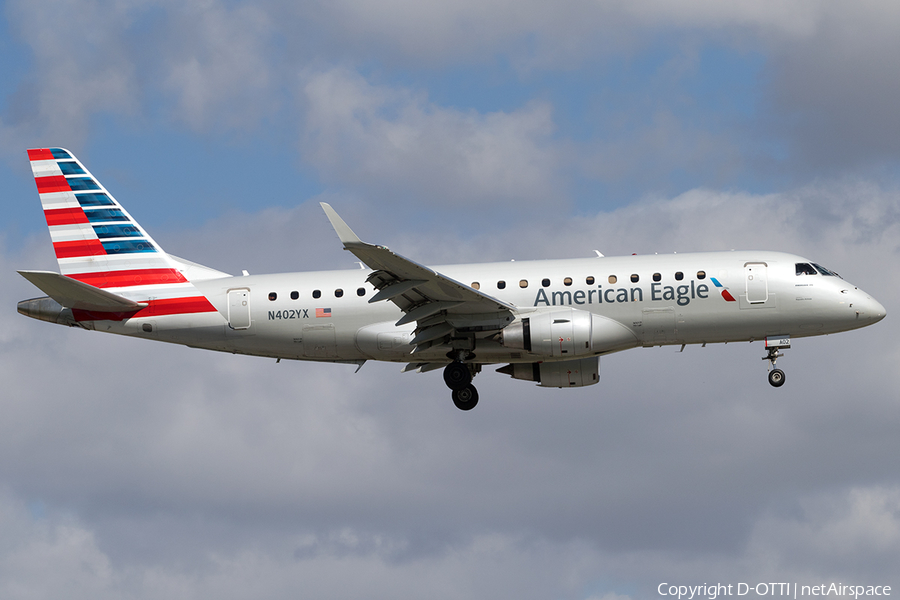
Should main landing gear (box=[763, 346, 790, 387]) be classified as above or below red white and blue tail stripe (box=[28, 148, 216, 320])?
below

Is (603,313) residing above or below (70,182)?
below

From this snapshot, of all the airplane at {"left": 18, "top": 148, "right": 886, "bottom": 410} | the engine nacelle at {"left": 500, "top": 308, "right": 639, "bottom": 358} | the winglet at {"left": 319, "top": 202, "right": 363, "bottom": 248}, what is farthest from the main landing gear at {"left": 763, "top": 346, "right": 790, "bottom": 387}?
the winglet at {"left": 319, "top": 202, "right": 363, "bottom": 248}

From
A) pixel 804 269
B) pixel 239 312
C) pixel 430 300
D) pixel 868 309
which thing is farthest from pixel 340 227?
pixel 868 309

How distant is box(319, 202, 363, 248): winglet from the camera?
33.2 m

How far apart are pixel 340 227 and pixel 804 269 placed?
16845 millimetres

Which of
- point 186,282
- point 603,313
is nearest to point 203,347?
point 186,282

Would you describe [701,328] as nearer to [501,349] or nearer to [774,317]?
[774,317]

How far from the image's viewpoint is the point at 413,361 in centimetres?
4122

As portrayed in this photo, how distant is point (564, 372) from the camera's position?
41.5 metres

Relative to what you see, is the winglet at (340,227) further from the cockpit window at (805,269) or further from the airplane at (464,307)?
the cockpit window at (805,269)

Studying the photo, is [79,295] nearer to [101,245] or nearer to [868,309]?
[101,245]

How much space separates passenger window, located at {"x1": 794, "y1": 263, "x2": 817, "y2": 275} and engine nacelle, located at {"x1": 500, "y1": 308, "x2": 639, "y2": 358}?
6314 millimetres

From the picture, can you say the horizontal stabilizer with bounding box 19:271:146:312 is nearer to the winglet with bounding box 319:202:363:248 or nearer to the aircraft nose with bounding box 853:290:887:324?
the winglet with bounding box 319:202:363:248

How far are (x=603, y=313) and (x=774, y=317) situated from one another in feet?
19.7
